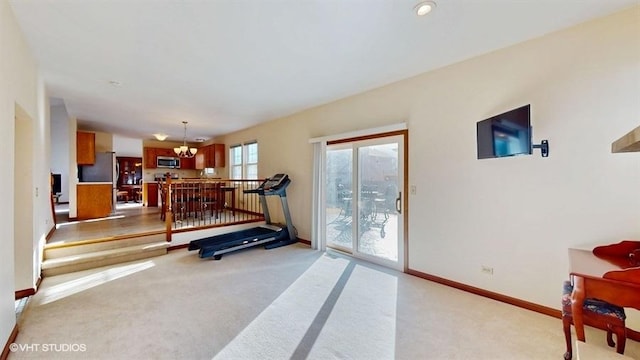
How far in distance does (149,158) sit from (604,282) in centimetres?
1104

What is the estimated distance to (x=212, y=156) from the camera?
8867 mm

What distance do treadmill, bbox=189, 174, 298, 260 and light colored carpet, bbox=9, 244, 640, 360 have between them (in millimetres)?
702

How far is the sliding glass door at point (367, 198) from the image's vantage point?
4.03 metres

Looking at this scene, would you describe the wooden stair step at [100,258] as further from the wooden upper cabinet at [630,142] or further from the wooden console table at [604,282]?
the wooden upper cabinet at [630,142]

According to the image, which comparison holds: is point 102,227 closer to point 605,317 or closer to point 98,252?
point 98,252

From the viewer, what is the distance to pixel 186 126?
726cm

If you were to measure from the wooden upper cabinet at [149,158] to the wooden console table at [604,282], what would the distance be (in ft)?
35.5

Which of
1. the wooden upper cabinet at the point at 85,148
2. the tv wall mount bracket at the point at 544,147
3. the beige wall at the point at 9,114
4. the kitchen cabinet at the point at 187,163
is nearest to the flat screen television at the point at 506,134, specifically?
the tv wall mount bracket at the point at 544,147

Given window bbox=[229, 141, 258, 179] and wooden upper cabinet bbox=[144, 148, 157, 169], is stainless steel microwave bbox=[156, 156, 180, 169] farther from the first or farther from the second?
window bbox=[229, 141, 258, 179]

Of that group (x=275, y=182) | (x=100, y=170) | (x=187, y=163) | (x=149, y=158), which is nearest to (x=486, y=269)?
(x=275, y=182)

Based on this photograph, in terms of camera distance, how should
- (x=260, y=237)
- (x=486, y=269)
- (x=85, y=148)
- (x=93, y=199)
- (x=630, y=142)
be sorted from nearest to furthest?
(x=630, y=142) < (x=486, y=269) < (x=260, y=237) < (x=93, y=199) < (x=85, y=148)

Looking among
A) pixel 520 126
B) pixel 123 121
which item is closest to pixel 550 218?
pixel 520 126

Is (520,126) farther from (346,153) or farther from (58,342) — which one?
(58,342)

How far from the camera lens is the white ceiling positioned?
7.34 ft
